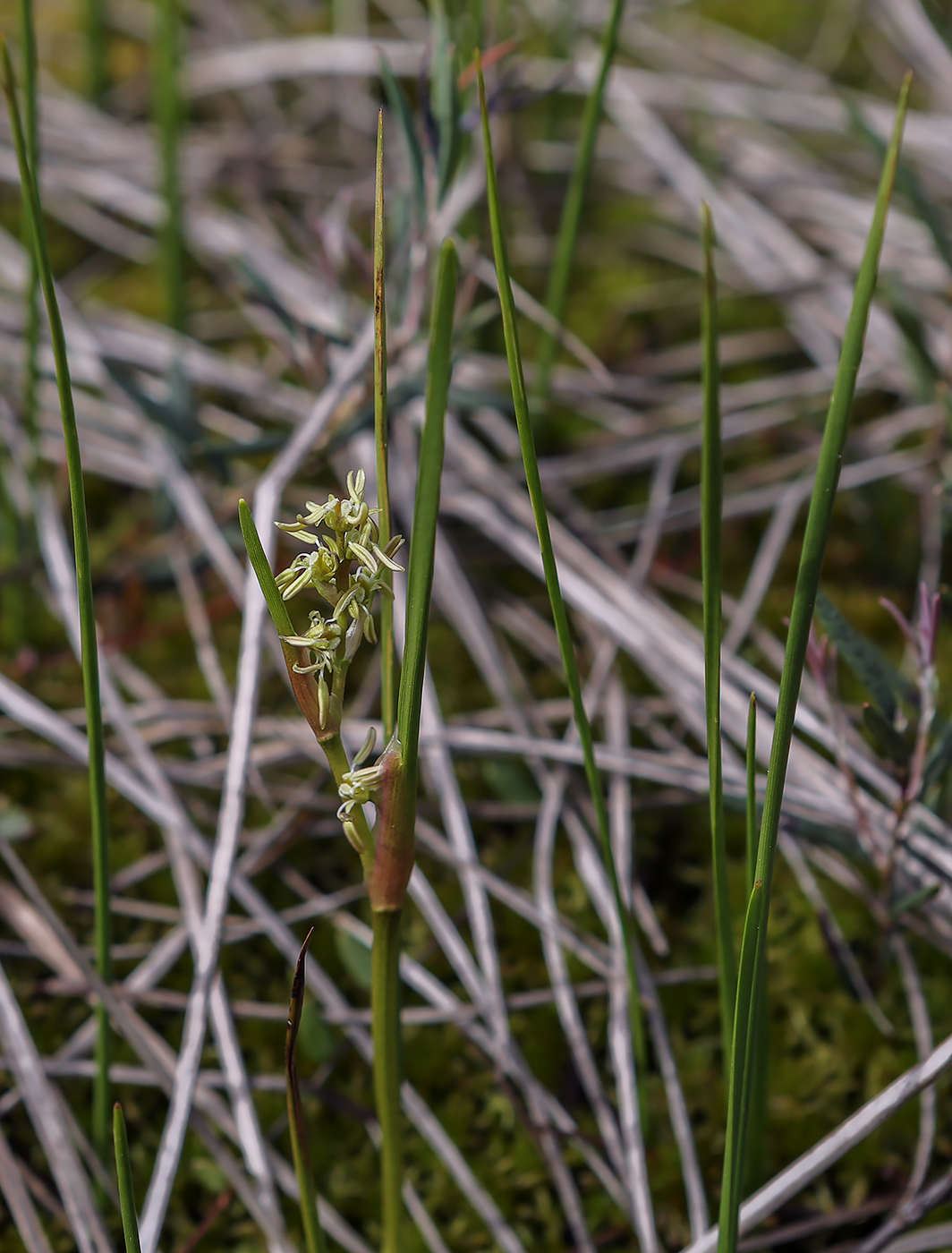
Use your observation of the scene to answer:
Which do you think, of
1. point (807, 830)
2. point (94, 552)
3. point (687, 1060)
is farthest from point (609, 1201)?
point (94, 552)

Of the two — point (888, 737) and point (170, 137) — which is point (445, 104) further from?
point (888, 737)

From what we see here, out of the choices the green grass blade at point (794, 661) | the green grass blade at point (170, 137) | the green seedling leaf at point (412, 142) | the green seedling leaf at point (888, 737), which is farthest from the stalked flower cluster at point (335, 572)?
the green grass blade at point (170, 137)

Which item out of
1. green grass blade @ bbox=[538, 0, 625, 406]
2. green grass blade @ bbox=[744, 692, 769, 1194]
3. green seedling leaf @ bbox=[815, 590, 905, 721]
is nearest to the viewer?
green grass blade @ bbox=[744, 692, 769, 1194]

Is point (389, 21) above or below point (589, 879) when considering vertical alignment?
above

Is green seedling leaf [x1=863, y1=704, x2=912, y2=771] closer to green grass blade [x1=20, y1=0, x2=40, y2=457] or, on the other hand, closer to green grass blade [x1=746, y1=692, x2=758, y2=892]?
green grass blade [x1=746, y1=692, x2=758, y2=892]

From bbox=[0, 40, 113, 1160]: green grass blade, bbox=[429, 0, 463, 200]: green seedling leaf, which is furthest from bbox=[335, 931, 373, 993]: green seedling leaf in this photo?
bbox=[429, 0, 463, 200]: green seedling leaf

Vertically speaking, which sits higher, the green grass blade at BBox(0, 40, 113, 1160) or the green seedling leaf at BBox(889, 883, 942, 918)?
the green grass blade at BBox(0, 40, 113, 1160)

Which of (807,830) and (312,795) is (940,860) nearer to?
(807,830)
